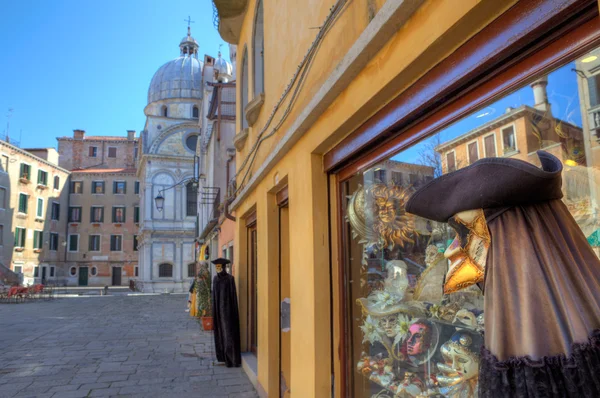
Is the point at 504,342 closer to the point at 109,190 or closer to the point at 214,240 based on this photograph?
the point at 214,240

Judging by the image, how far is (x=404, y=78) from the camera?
230 centimetres

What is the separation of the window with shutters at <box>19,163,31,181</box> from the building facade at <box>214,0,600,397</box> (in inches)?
1537

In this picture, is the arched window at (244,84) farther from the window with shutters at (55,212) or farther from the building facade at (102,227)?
the window with shutters at (55,212)

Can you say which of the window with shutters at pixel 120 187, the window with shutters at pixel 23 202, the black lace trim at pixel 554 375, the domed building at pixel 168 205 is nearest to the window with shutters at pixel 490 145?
the black lace trim at pixel 554 375

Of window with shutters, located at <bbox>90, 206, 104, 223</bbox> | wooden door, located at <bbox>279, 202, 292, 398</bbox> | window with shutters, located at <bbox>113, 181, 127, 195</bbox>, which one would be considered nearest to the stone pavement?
wooden door, located at <bbox>279, 202, 292, 398</bbox>

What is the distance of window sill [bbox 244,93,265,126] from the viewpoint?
5934 mm

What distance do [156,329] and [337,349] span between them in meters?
10.4

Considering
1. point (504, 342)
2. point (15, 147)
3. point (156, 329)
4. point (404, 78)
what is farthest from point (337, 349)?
point (15, 147)

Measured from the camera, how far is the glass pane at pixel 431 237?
1595 mm

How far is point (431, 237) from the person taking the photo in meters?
2.46

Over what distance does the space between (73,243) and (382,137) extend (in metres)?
46.3

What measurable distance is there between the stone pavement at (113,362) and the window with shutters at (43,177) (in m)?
29.9

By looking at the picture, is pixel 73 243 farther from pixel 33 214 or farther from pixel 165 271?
pixel 165 271

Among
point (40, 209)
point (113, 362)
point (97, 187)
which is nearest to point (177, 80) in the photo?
point (97, 187)
